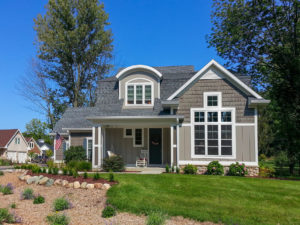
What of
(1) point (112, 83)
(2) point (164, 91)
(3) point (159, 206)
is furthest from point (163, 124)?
(3) point (159, 206)

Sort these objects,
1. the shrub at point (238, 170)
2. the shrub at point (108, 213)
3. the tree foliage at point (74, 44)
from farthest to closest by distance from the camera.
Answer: the tree foliage at point (74, 44), the shrub at point (238, 170), the shrub at point (108, 213)

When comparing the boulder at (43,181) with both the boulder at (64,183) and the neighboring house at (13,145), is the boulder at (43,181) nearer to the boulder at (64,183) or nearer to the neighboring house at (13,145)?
the boulder at (64,183)

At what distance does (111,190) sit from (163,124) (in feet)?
21.1

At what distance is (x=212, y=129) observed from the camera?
13289 millimetres

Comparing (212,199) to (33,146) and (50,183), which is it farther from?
(33,146)

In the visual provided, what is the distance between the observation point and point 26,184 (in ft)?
36.3

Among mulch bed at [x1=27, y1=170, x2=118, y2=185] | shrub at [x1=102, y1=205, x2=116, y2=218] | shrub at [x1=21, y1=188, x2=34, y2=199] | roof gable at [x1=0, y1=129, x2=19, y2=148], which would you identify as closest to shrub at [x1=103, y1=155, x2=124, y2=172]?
mulch bed at [x1=27, y1=170, x2=118, y2=185]

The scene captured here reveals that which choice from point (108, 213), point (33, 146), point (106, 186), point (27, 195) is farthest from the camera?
point (33, 146)

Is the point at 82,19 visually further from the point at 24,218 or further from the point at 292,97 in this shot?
the point at 24,218

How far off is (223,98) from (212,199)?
6.70 m

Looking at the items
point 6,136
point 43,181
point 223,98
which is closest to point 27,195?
point 43,181

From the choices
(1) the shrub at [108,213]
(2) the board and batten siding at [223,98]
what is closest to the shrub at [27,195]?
(1) the shrub at [108,213]

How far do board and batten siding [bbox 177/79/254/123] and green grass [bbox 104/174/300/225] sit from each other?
3891mm

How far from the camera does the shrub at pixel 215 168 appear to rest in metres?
12.6
